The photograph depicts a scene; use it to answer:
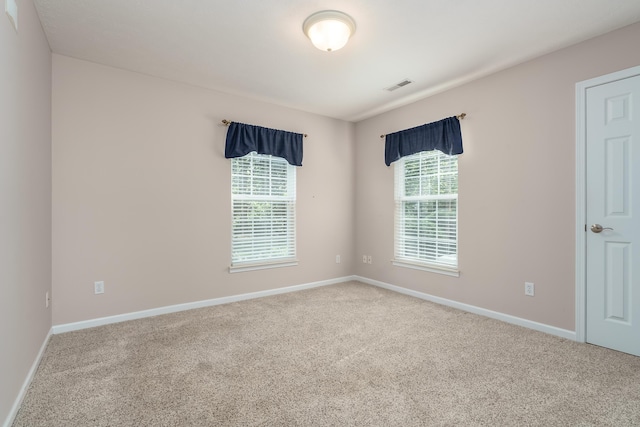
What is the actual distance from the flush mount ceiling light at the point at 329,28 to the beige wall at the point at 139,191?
178 cm

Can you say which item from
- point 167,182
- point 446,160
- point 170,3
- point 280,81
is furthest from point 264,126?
point 446,160

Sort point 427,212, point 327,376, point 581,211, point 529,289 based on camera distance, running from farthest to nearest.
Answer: point 427,212 < point 529,289 < point 581,211 < point 327,376

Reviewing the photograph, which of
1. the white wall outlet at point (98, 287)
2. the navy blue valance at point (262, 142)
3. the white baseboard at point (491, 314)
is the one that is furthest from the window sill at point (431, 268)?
the white wall outlet at point (98, 287)

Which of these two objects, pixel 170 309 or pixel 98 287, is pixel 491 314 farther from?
pixel 98 287

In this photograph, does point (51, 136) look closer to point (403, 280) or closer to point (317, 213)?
point (317, 213)

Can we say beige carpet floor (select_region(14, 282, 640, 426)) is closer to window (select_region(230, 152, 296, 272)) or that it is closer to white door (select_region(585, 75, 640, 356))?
white door (select_region(585, 75, 640, 356))

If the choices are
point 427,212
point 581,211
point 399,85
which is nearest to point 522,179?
point 581,211

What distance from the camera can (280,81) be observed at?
351 centimetres

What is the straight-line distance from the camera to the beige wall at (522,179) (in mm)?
2736

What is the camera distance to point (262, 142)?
4023 mm

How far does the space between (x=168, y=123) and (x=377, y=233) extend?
308 cm

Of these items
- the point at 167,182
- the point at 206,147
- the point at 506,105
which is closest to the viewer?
the point at 506,105

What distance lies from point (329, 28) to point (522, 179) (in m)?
2.28

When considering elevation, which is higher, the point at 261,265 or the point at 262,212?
the point at 262,212
